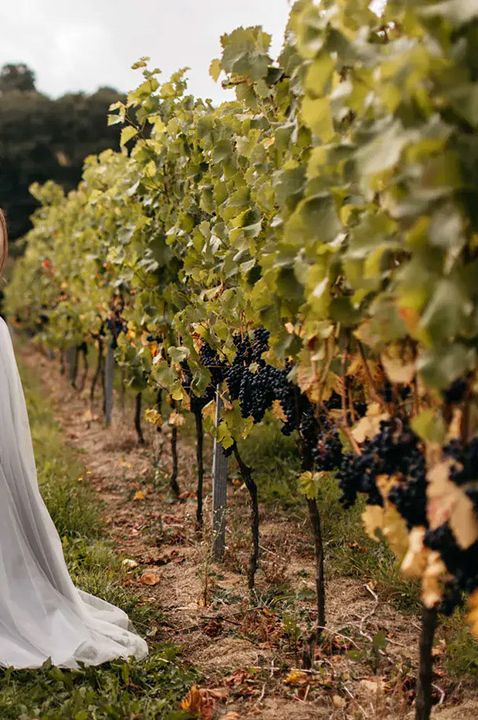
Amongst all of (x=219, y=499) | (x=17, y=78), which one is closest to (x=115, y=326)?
(x=219, y=499)

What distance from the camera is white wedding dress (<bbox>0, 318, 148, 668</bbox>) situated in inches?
139

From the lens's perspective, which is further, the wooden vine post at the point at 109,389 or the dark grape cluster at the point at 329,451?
the wooden vine post at the point at 109,389

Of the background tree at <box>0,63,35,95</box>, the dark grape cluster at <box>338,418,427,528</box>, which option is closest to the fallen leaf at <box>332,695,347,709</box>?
the dark grape cluster at <box>338,418,427,528</box>

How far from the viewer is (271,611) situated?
13.0 ft

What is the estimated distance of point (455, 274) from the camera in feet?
5.90

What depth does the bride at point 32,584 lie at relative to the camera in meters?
3.53

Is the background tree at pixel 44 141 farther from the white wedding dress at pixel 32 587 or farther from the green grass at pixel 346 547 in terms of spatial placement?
the white wedding dress at pixel 32 587

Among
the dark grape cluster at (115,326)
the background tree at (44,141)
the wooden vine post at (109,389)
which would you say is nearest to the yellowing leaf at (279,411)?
the dark grape cluster at (115,326)

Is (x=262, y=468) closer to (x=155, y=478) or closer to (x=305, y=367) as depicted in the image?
(x=155, y=478)

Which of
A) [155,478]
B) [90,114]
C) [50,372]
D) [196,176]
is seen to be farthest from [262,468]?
[90,114]

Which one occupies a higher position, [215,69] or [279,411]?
[215,69]

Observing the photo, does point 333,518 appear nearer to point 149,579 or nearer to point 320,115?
point 149,579

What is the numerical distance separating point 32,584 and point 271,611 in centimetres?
111

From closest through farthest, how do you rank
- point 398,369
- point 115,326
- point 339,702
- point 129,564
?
point 398,369, point 339,702, point 129,564, point 115,326
